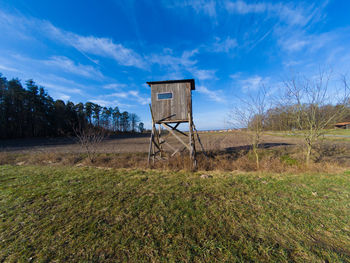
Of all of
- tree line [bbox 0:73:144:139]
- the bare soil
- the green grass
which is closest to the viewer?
the green grass

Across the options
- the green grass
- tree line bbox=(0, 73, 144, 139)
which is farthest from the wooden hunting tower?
tree line bbox=(0, 73, 144, 139)

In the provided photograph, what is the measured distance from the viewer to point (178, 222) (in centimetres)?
303

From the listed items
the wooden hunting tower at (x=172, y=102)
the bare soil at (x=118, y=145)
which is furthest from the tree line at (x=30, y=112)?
the wooden hunting tower at (x=172, y=102)

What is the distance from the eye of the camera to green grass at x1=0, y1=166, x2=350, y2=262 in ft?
7.37

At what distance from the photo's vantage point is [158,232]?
2.75 meters

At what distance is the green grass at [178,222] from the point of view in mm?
2246

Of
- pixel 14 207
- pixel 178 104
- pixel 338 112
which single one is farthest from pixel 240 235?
pixel 338 112

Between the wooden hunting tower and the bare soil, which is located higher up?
the wooden hunting tower

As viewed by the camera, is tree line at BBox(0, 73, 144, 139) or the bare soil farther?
tree line at BBox(0, 73, 144, 139)

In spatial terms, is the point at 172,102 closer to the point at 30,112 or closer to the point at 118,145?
the point at 118,145

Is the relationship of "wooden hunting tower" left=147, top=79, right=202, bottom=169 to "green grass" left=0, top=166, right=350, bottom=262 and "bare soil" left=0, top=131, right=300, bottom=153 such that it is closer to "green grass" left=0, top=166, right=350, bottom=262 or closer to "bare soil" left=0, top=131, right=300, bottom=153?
"bare soil" left=0, top=131, right=300, bottom=153

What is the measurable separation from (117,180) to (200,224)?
170 inches

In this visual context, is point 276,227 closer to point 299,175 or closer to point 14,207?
point 299,175

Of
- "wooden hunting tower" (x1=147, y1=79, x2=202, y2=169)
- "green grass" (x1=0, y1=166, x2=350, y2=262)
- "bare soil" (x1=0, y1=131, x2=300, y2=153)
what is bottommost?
"green grass" (x1=0, y1=166, x2=350, y2=262)
